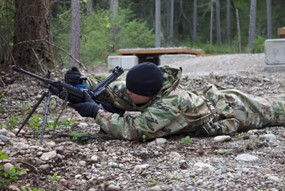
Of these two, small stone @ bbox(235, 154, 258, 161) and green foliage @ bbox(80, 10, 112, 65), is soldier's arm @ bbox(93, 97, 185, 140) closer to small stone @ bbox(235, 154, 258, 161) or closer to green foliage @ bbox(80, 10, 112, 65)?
small stone @ bbox(235, 154, 258, 161)

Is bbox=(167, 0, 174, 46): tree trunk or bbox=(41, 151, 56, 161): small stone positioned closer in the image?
bbox=(41, 151, 56, 161): small stone

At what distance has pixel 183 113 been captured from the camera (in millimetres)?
4008

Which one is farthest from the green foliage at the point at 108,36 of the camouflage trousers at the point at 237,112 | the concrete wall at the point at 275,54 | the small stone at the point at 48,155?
the small stone at the point at 48,155

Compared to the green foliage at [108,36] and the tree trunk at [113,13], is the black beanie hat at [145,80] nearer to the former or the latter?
the green foliage at [108,36]

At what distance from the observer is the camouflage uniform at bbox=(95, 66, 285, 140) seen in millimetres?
3922

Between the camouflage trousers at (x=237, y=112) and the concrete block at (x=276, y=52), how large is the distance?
6.55 m

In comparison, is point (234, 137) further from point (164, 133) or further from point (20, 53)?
point (20, 53)

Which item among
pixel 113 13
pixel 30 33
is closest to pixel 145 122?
pixel 30 33

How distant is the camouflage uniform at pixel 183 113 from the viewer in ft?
12.9

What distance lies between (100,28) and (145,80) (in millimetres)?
22213

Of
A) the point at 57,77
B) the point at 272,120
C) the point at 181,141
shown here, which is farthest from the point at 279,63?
the point at 181,141

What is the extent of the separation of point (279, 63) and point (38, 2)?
576 cm

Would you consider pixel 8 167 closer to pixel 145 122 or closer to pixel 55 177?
pixel 55 177

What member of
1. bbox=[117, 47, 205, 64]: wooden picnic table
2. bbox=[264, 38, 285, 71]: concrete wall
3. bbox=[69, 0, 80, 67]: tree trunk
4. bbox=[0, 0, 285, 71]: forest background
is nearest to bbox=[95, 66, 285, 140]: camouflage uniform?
bbox=[0, 0, 285, 71]: forest background
